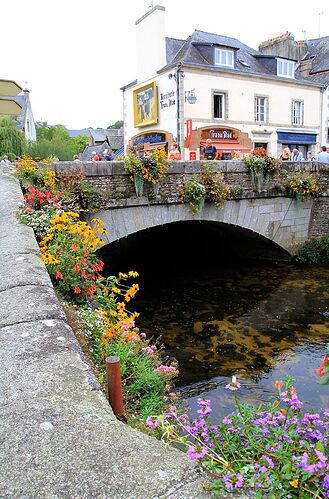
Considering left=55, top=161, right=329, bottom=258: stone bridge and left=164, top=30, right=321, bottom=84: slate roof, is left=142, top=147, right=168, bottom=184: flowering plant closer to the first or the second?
left=55, top=161, right=329, bottom=258: stone bridge

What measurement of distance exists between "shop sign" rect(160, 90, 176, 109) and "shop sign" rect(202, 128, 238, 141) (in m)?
1.92

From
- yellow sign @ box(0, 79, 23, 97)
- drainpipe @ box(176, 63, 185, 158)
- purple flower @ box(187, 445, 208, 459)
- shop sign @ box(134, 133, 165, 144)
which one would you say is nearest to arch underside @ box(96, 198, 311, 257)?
yellow sign @ box(0, 79, 23, 97)

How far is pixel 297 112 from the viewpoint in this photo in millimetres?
23094

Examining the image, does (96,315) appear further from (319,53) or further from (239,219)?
(319,53)

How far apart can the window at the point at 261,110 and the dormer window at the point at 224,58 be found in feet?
Answer: 7.47

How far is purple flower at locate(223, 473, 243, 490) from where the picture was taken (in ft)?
4.46

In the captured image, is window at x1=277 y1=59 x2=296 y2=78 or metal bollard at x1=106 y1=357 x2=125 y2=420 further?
window at x1=277 y1=59 x2=296 y2=78

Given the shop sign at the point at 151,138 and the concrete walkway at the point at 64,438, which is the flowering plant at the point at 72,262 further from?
the shop sign at the point at 151,138

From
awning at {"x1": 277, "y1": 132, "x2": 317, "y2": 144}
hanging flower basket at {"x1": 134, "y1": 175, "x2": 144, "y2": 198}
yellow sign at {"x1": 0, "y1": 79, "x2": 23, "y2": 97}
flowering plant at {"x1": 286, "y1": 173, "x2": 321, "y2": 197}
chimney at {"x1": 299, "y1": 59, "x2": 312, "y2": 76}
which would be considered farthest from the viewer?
chimney at {"x1": 299, "y1": 59, "x2": 312, "y2": 76}

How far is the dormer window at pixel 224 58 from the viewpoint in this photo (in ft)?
65.0

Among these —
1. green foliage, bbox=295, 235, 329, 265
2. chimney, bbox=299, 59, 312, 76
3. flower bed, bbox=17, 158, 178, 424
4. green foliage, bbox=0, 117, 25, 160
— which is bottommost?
green foliage, bbox=295, 235, 329, 265

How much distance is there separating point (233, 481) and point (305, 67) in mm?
28374

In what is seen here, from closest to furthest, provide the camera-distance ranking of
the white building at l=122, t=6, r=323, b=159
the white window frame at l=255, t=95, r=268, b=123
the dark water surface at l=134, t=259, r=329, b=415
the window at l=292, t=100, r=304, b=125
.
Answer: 1. the dark water surface at l=134, t=259, r=329, b=415
2. the white building at l=122, t=6, r=323, b=159
3. the white window frame at l=255, t=95, r=268, b=123
4. the window at l=292, t=100, r=304, b=125

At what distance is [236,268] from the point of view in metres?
11.8
